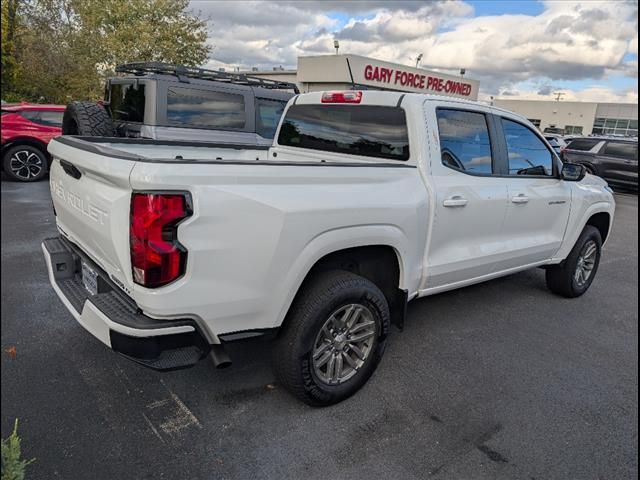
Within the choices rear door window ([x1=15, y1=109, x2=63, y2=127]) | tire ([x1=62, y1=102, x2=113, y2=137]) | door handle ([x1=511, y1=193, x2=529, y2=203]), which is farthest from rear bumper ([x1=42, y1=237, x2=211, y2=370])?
rear door window ([x1=15, y1=109, x2=63, y2=127])

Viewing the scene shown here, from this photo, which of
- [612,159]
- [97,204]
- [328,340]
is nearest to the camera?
[97,204]

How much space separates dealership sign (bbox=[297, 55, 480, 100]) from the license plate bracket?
72.9 ft

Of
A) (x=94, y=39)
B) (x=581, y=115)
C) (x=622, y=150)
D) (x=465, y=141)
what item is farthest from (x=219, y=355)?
(x=581, y=115)

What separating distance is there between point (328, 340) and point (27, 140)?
9.06 m

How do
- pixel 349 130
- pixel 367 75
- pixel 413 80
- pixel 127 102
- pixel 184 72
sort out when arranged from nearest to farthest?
1. pixel 349 130
2. pixel 184 72
3. pixel 127 102
4. pixel 367 75
5. pixel 413 80

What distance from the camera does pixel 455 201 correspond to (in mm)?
3375

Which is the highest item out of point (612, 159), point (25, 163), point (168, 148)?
point (612, 159)

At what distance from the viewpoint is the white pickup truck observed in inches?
85.4

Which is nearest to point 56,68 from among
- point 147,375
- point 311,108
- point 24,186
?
point 24,186

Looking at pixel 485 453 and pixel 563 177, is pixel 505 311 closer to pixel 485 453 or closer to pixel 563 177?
pixel 563 177

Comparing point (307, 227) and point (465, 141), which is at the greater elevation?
point (465, 141)

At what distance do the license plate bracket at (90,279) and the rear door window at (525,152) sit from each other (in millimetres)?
3256

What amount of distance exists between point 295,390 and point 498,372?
1.62 meters

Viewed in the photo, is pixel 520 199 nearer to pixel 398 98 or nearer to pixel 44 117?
pixel 398 98
